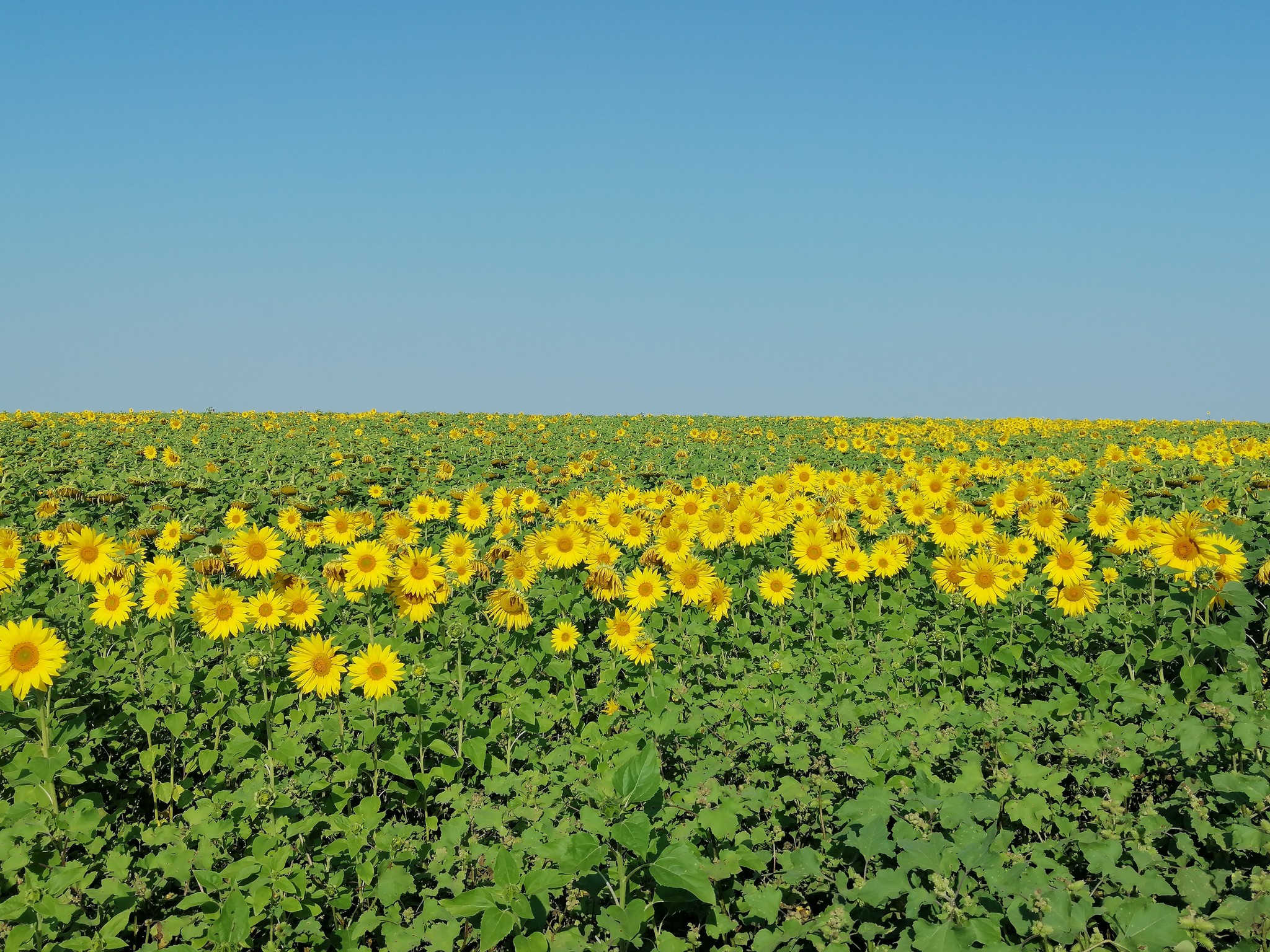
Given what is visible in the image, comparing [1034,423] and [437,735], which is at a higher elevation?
[1034,423]

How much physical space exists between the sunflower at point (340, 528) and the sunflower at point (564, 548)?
248 centimetres

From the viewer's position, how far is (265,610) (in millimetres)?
5156

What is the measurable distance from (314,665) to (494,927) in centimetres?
268

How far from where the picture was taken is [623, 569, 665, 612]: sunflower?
6.62m

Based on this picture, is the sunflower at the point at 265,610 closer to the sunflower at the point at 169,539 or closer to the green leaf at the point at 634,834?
the sunflower at the point at 169,539

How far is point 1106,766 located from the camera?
4.09 m

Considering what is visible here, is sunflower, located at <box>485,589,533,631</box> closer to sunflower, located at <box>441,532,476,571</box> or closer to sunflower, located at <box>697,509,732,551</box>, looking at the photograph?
sunflower, located at <box>441,532,476,571</box>

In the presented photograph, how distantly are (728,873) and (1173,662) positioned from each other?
441cm

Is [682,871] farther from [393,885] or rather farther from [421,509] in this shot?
[421,509]

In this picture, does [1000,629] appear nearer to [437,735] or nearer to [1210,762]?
[1210,762]

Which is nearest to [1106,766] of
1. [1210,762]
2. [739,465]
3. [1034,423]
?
[1210,762]

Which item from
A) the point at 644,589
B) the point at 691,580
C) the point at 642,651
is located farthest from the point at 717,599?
the point at 642,651

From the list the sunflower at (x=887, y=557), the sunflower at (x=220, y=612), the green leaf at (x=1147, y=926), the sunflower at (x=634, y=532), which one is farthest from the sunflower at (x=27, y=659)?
the sunflower at (x=887, y=557)

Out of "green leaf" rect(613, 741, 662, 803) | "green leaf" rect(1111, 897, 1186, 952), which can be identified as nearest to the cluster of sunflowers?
"green leaf" rect(613, 741, 662, 803)
